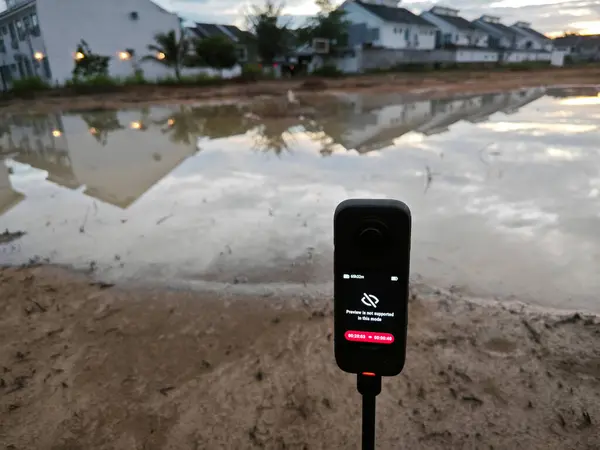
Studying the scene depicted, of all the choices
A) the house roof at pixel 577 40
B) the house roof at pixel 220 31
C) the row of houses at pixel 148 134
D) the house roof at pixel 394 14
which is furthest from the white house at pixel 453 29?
the row of houses at pixel 148 134

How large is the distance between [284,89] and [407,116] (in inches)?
584

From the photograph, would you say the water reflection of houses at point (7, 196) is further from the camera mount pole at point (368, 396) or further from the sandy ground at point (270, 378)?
the camera mount pole at point (368, 396)

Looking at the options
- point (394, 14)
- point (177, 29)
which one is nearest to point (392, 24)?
point (394, 14)

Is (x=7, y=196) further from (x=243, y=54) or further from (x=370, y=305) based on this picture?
(x=243, y=54)

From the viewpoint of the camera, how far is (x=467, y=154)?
9.23 m

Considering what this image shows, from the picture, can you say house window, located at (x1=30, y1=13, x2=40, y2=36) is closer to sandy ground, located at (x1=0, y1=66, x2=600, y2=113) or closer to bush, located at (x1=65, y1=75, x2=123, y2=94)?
bush, located at (x1=65, y1=75, x2=123, y2=94)

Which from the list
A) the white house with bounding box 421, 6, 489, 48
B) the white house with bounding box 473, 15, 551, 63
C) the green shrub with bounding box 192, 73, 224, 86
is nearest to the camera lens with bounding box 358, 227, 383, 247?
the green shrub with bounding box 192, 73, 224, 86

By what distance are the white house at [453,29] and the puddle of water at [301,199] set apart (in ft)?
142

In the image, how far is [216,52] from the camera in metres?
32.4

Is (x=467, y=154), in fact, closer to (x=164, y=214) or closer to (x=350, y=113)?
(x=164, y=214)

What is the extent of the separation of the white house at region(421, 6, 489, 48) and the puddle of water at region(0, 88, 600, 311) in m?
43.4

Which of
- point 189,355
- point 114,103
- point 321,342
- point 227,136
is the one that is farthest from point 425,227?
point 114,103

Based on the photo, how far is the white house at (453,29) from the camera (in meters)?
51.2

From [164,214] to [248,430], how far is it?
4.35 metres
